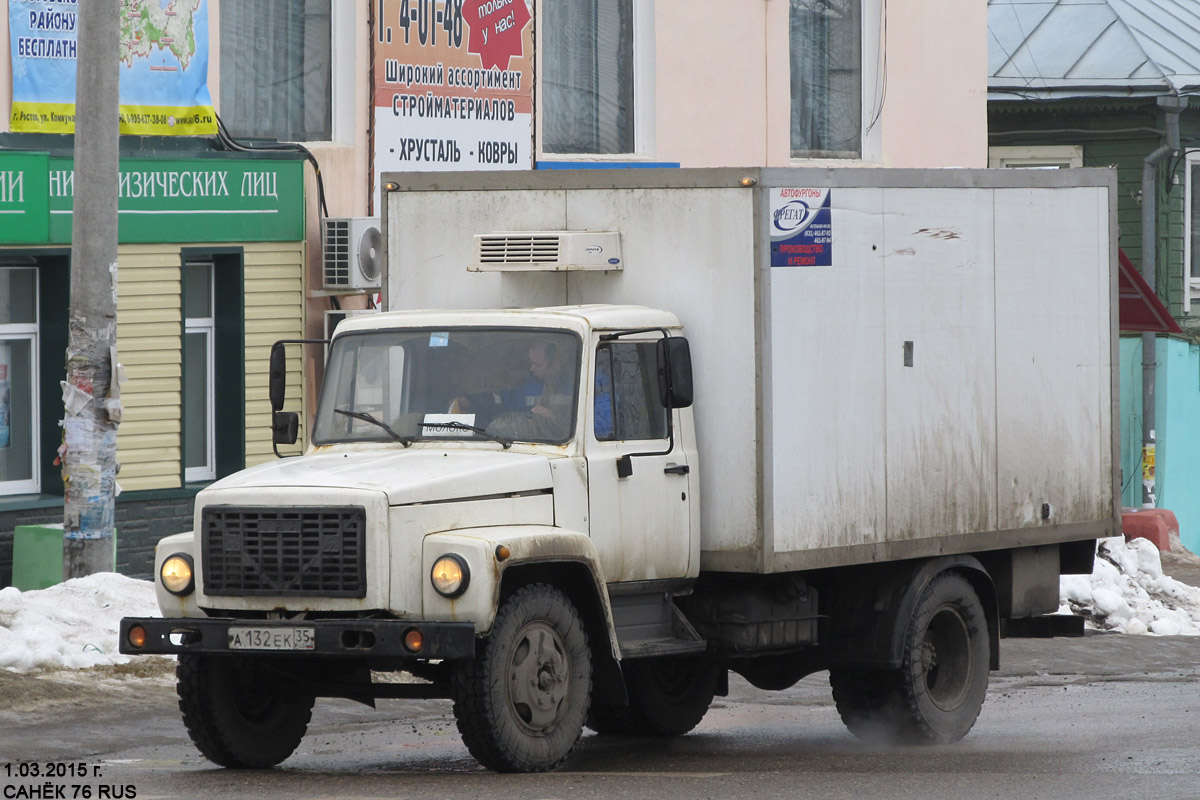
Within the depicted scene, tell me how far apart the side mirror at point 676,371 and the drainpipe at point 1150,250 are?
663 inches

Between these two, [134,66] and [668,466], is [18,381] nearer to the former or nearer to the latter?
[134,66]

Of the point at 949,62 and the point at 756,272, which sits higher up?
the point at 949,62

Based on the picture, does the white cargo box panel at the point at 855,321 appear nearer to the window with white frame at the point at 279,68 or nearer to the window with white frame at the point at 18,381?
the window with white frame at the point at 18,381

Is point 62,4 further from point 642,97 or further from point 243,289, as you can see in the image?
point 642,97

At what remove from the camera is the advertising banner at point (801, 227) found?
1048 centimetres

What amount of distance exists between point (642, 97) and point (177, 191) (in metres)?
5.85

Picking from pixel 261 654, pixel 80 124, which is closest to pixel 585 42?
pixel 80 124

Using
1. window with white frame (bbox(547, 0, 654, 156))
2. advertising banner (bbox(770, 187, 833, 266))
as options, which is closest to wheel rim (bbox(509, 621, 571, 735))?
advertising banner (bbox(770, 187, 833, 266))

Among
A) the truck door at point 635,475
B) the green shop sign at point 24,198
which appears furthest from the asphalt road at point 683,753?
the green shop sign at point 24,198

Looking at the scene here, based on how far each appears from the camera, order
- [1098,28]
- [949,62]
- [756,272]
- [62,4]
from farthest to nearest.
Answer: [1098,28]
[949,62]
[62,4]
[756,272]

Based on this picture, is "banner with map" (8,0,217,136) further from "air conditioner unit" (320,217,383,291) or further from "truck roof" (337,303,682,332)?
"truck roof" (337,303,682,332)

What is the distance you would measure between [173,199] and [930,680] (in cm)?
809

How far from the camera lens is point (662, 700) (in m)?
12.0

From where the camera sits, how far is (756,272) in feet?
34.1
